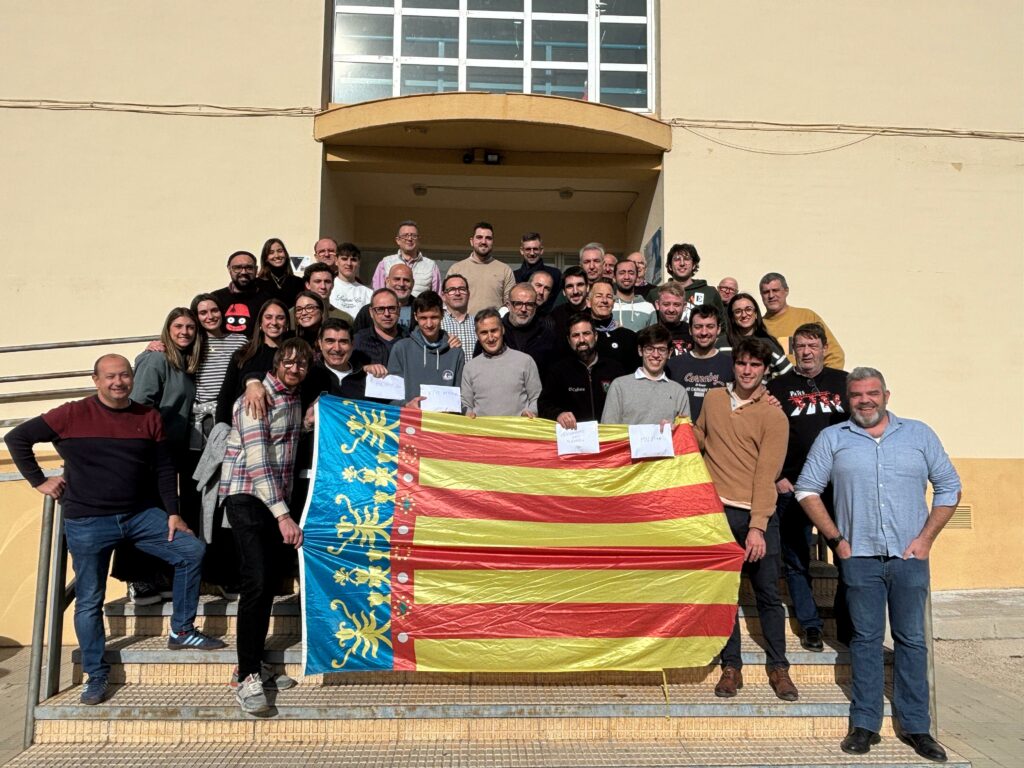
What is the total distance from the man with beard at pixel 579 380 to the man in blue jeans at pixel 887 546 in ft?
5.00

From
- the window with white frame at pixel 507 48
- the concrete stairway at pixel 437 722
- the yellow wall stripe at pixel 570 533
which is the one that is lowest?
the concrete stairway at pixel 437 722

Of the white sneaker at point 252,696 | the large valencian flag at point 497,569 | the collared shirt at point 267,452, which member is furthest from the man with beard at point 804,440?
the white sneaker at point 252,696

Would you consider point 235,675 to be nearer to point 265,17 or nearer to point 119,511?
point 119,511

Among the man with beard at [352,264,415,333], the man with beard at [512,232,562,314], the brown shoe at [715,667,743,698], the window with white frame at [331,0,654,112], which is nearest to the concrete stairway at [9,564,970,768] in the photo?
the brown shoe at [715,667,743,698]

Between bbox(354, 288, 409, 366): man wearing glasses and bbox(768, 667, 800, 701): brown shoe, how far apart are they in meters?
3.11

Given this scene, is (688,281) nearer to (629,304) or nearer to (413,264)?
(629,304)

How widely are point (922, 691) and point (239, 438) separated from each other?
3.89 meters

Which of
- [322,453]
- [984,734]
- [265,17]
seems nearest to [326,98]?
[265,17]

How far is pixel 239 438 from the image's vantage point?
4445 mm

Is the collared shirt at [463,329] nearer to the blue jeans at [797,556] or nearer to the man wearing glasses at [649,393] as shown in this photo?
the man wearing glasses at [649,393]

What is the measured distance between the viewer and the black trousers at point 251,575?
4324mm

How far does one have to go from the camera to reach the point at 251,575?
433 centimetres

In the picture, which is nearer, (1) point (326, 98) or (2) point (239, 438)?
(2) point (239, 438)

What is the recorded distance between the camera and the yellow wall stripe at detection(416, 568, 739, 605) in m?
4.55
